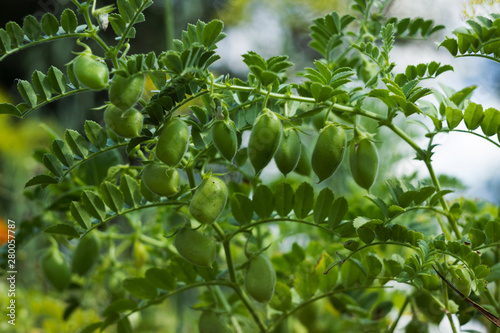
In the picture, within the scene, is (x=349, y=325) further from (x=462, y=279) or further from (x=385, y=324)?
(x=462, y=279)

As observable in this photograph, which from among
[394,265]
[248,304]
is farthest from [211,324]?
[394,265]

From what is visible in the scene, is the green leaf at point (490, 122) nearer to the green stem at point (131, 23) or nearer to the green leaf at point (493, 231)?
the green leaf at point (493, 231)

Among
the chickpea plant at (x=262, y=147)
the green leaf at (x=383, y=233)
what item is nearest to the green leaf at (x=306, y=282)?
the chickpea plant at (x=262, y=147)

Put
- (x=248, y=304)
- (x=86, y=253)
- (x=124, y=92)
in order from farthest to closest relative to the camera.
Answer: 1. (x=86, y=253)
2. (x=248, y=304)
3. (x=124, y=92)

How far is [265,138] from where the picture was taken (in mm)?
312

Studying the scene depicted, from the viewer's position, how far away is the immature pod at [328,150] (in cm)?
33

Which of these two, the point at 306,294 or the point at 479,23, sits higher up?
the point at 479,23

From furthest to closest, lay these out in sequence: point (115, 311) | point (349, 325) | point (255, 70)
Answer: point (349, 325), point (115, 311), point (255, 70)

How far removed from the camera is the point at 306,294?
1.47 feet

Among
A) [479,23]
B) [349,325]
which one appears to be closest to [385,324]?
[349,325]

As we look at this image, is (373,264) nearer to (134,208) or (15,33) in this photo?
(134,208)

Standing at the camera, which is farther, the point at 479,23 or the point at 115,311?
the point at 115,311

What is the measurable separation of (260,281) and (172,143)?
Result: 11 cm

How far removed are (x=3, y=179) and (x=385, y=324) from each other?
2.83 ft
